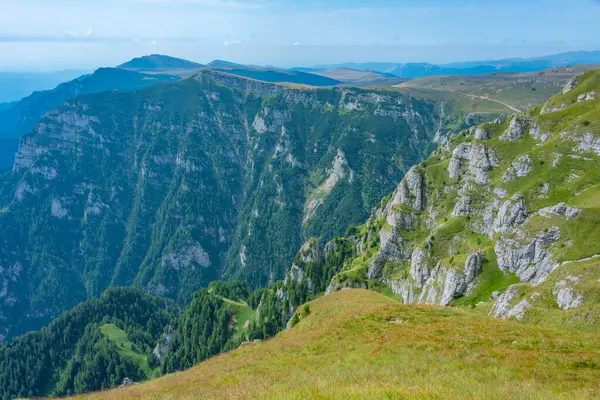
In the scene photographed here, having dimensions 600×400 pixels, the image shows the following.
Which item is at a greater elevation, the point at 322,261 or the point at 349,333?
the point at 349,333

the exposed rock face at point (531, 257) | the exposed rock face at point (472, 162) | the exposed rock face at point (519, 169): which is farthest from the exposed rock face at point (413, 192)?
the exposed rock face at point (531, 257)

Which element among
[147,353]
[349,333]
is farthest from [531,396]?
[147,353]

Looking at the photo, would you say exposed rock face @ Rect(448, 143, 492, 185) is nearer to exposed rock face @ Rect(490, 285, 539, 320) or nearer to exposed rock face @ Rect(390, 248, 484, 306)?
exposed rock face @ Rect(390, 248, 484, 306)

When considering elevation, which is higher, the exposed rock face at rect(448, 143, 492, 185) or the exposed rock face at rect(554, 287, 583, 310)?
the exposed rock face at rect(448, 143, 492, 185)

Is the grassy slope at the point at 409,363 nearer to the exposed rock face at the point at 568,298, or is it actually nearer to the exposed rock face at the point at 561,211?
the exposed rock face at the point at 568,298

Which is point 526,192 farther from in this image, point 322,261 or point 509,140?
point 322,261

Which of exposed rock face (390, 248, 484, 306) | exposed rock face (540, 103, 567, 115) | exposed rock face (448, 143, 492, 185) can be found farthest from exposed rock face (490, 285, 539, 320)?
exposed rock face (540, 103, 567, 115)

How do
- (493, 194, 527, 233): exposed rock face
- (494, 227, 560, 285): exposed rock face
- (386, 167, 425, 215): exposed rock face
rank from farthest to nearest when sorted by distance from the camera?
(386, 167, 425, 215): exposed rock face < (493, 194, 527, 233): exposed rock face < (494, 227, 560, 285): exposed rock face
